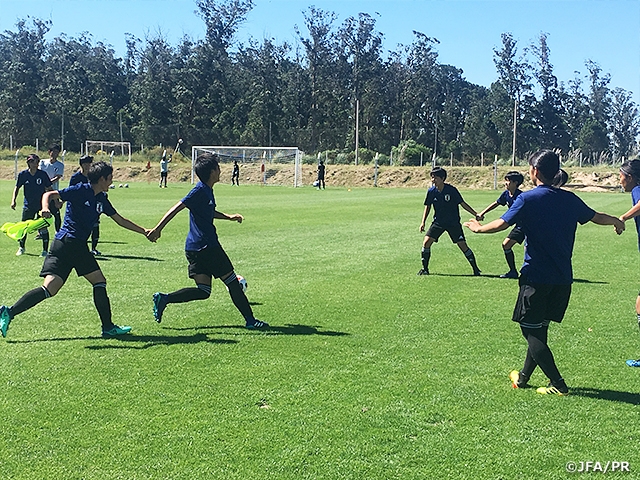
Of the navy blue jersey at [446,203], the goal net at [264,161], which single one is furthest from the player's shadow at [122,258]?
the goal net at [264,161]

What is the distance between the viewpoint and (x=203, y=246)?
24.0 ft

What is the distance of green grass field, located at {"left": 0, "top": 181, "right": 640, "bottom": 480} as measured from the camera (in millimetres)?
4246

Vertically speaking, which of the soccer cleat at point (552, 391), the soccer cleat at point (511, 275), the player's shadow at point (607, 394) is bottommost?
the player's shadow at point (607, 394)

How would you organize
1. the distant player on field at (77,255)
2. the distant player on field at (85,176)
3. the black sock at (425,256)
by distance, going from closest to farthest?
the distant player on field at (77,255) → the distant player on field at (85,176) → the black sock at (425,256)

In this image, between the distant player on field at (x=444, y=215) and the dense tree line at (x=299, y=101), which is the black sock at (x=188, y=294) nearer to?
the distant player on field at (x=444, y=215)

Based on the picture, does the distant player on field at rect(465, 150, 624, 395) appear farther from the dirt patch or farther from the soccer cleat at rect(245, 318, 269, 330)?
the dirt patch

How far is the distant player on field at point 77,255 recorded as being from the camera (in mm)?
6961

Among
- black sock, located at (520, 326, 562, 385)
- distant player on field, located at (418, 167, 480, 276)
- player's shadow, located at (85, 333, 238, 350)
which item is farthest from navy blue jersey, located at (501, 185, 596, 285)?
distant player on field, located at (418, 167, 480, 276)

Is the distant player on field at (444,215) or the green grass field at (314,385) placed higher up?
the distant player on field at (444,215)

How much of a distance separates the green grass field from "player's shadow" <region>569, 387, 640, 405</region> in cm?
2

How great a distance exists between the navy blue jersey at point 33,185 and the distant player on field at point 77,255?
713 cm

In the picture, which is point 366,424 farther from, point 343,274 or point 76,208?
point 343,274

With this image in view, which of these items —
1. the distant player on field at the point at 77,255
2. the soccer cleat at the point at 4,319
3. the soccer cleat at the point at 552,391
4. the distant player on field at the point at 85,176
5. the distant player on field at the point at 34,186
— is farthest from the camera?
the distant player on field at the point at 34,186

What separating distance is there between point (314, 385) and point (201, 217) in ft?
8.41
